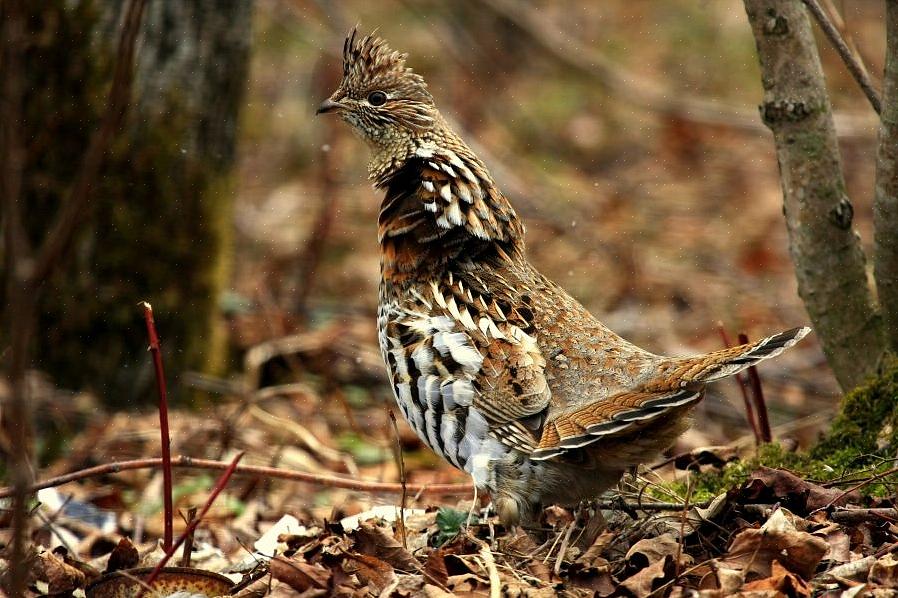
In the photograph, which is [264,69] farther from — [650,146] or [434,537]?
A: [434,537]

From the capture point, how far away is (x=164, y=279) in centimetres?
700

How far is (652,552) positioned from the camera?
3684mm

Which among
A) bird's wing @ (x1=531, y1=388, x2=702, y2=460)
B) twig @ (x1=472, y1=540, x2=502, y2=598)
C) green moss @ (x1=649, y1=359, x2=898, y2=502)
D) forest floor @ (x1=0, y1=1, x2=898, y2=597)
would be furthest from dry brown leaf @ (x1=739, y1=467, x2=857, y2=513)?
twig @ (x1=472, y1=540, x2=502, y2=598)

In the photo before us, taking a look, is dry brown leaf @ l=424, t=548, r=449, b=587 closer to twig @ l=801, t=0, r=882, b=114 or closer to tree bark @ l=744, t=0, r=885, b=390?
tree bark @ l=744, t=0, r=885, b=390

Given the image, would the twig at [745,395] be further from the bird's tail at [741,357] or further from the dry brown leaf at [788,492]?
the bird's tail at [741,357]

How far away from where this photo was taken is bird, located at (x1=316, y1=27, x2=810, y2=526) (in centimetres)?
380

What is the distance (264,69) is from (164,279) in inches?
343

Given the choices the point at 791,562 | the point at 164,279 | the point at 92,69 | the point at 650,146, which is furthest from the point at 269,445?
the point at 650,146

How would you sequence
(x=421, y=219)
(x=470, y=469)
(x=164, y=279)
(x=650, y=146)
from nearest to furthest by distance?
1. (x=470, y=469)
2. (x=421, y=219)
3. (x=164, y=279)
4. (x=650, y=146)

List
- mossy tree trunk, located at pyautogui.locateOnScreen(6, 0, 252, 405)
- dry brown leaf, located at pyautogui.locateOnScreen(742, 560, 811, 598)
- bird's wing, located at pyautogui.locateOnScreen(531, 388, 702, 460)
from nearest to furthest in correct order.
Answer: dry brown leaf, located at pyautogui.locateOnScreen(742, 560, 811, 598), bird's wing, located at pyautogui.locateOnScreen(531, 388, 702, 460), mossy tree trunk, located at pyautogui.locateOnScreen(6, 0, 252, 405)

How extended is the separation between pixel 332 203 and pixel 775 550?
700 cm

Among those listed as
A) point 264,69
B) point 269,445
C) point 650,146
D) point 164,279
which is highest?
point 264,69

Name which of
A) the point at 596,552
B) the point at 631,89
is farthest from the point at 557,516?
the point at 631,89

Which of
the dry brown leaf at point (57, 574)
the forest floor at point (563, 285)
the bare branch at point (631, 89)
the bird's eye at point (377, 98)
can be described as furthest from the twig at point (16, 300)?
the bare branch at point (631, 89)
